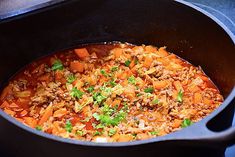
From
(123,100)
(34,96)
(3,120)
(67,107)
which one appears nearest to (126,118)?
(123,100)

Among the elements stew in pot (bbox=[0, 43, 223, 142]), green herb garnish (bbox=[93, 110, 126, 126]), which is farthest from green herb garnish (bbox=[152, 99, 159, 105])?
green herb garnish (bbox=[93, 110, 126, 126])

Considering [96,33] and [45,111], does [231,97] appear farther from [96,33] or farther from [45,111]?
[96,33]

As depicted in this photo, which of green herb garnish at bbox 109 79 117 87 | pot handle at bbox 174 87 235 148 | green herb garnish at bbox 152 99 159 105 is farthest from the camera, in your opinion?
green herb garnish at bbox 109 79 117 87

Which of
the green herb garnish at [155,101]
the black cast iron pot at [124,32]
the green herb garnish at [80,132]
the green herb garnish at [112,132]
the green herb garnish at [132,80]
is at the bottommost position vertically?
the green herb garnish at [112,132]

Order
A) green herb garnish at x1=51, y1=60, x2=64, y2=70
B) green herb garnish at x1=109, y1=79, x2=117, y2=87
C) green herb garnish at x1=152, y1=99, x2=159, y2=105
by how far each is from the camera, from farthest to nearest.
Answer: green herb garnish at x1=51, y1=60, x2=64, y2=70 → green herb garnish at x1=109, y1=79, x2=117, y2=87 → green herb garnish at x1=152, y1=99, x2=159, y2=105

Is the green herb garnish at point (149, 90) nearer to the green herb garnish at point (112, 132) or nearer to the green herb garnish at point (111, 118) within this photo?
the green herb garnish at point (111, 118)

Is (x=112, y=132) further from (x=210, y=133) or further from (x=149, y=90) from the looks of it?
(x=210, y=133)

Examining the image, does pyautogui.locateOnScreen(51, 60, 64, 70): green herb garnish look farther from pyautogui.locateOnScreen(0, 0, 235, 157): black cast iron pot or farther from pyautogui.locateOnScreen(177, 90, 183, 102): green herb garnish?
pyautogui.locateOnScreen(177, 90, 183, 102): green herb garnish

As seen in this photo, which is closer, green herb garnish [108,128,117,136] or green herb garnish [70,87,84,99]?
green herb garnish [108,128,117,136]

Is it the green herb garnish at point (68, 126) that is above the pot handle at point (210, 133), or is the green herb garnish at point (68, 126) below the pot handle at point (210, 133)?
below

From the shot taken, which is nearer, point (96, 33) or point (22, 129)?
point (22, 129)

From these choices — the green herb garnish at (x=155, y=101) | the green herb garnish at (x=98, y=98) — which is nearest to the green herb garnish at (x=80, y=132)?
the green herb garnish at (x=98, y=98)
